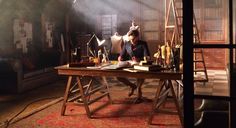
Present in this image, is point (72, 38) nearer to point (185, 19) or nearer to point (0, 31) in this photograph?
point (0, 31)

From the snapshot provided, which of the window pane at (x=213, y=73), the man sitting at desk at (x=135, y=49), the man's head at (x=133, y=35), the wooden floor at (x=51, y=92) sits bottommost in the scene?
the wooden floor at (x=51, y=92)

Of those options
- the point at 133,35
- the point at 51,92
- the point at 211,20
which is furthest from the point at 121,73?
the point at 211,20

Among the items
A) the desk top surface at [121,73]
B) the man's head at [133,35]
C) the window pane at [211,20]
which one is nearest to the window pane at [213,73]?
the window pane at [211,20]

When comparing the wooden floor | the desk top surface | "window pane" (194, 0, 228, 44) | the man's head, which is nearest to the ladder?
the wooden floor

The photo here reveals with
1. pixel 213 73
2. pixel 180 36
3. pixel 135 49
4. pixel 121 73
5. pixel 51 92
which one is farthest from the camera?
pixel 213 73

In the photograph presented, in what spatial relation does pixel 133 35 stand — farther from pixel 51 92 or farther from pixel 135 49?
pixel 51 92

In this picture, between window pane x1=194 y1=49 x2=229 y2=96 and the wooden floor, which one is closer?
the wooden floor

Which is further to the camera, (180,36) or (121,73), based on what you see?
(180,36)

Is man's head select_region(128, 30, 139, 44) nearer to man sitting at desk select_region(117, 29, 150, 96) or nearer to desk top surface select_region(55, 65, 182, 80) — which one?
man sitting at desk select_region(117, 29, 150, 96)

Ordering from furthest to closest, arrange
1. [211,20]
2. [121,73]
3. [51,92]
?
[211,20] → [51,92] → [121,73]

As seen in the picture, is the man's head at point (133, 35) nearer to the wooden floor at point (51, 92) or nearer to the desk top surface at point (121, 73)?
the wooden floor at point (51, 92)

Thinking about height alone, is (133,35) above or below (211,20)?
below

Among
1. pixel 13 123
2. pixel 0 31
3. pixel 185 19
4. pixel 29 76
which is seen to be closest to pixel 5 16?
pixel 0 31

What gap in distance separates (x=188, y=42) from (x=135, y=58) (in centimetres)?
362
